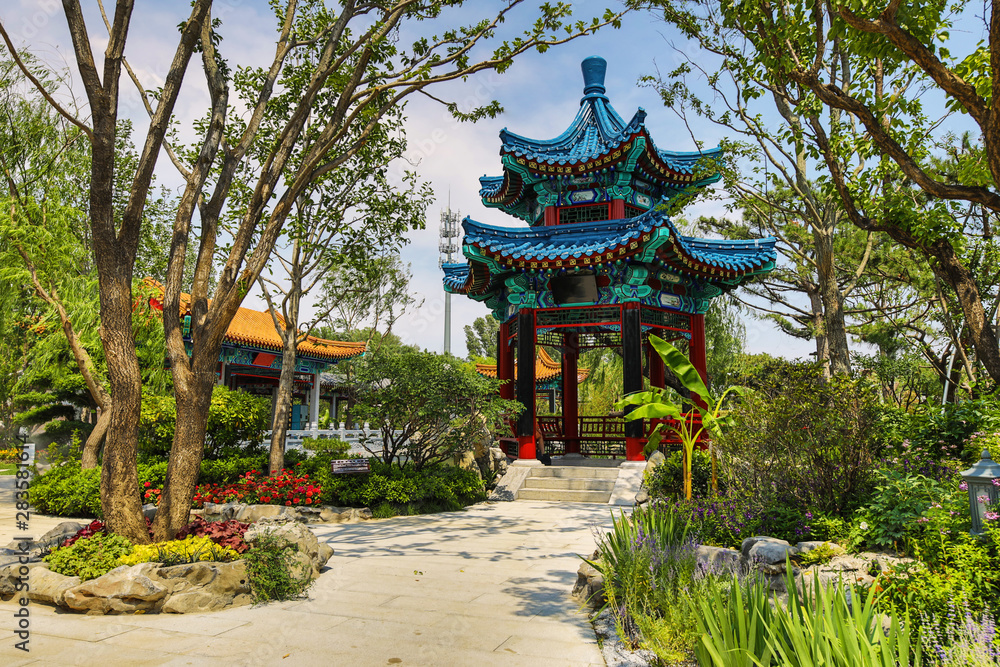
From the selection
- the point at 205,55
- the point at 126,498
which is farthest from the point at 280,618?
the point at 205,55

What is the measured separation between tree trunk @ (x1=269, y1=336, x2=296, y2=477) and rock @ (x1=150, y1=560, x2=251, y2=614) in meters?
6.17

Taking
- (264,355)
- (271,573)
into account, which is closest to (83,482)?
(271,573)

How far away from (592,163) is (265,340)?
523 inches

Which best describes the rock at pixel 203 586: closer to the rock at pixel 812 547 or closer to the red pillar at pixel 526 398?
the rock at pixel 812 547

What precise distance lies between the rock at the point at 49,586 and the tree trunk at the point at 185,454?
83 cm

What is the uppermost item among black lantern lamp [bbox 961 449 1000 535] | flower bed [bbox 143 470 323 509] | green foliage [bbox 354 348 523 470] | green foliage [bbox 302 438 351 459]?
green foliage [bbox 354 348 523 470]

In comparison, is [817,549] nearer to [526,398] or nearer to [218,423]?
[526,398]

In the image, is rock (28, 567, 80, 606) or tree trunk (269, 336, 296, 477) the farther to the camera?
tree trunk (269, 336, 296, 477)

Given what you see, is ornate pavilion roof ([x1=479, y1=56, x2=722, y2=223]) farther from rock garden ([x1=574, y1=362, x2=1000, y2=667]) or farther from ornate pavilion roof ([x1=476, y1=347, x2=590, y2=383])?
ornate pavilion roof ([x1=476, y1=347, x2=590, y2=383])

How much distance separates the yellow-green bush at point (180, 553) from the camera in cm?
556

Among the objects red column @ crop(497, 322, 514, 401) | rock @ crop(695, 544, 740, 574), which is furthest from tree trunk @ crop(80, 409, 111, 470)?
rock @ crop(695, 544, 740, 574)

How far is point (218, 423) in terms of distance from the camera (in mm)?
11789

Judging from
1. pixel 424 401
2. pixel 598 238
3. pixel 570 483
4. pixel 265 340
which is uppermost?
pixel 598 238

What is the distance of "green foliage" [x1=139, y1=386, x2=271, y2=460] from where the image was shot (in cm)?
1164
